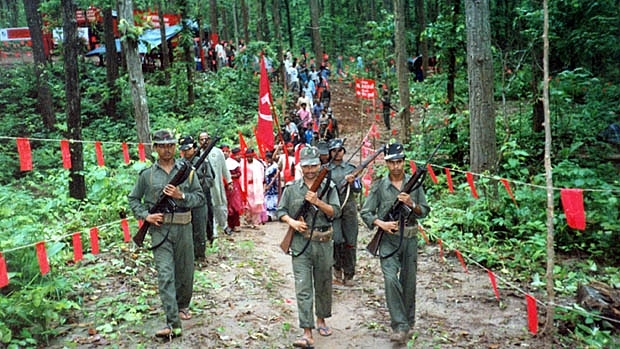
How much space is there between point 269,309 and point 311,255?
4.71 ft

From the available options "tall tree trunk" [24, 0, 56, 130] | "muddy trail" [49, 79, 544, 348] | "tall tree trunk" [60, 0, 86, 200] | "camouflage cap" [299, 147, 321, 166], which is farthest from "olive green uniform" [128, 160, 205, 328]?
"tall tree trunk" [24, 0, 56, 130]

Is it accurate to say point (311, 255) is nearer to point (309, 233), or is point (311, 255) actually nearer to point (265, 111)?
point (309, 233)

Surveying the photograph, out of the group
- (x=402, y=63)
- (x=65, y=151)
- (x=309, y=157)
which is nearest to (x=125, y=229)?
(x=65, y=151)

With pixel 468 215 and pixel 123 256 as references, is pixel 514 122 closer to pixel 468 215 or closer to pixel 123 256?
pixel 468 215

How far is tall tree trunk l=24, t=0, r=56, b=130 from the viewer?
67.2 feet

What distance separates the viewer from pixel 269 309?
716 centimetres

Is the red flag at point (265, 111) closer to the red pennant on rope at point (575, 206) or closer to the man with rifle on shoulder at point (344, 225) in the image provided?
the man with rifle on shoulder at point (344, 225)

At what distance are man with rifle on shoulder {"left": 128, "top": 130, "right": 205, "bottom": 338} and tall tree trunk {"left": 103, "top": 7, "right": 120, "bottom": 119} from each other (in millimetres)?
16933

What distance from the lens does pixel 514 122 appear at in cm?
1513

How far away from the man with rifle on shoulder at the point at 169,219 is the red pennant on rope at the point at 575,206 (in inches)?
151

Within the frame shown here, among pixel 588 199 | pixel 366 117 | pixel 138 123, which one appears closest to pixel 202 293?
pixel 138 123

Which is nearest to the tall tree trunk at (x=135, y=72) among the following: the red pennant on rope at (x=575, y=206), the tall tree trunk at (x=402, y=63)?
the red pennant on rope at (x=575, y=206)

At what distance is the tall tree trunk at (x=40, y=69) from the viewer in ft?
67.2

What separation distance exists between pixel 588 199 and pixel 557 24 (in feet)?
18.2
